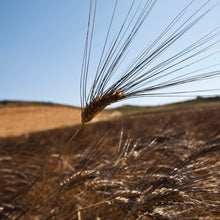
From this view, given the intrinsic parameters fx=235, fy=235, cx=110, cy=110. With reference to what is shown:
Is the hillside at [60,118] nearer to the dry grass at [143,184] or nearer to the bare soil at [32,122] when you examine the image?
the bare soil at [32,122]

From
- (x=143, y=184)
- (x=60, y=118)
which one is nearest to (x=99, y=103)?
(x=143, y=184)

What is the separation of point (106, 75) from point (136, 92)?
8 cm

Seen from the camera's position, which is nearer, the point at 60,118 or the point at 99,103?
the point at 99,103

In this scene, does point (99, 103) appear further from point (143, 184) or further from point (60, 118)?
point (60, 118)

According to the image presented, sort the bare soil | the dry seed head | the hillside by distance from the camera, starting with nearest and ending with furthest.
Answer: the dry seed head → the hillside → the bare soil

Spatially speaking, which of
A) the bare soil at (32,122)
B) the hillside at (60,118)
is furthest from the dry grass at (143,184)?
the bare soil at (32,122)

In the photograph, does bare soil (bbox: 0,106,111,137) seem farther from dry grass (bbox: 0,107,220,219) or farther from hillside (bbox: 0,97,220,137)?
dry grass (bbox: 0,107,220,219)

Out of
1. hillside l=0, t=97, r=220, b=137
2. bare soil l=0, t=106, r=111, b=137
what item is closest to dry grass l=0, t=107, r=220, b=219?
hillside l=0, t=97, r=220, b=137

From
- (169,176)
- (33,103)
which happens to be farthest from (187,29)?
(33,103)

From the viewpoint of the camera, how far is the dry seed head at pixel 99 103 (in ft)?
1.52

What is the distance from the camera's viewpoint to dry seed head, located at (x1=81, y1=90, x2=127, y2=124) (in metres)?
0.46

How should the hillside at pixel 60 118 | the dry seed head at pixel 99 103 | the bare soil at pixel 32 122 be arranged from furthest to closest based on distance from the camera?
the bare soil at pixel 32 122
the hillside at pixel 60 118
the dry seed head at pixel 99 103

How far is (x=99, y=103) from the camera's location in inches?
18.8

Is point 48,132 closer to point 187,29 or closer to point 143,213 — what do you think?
point 143,213
